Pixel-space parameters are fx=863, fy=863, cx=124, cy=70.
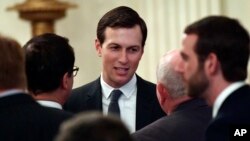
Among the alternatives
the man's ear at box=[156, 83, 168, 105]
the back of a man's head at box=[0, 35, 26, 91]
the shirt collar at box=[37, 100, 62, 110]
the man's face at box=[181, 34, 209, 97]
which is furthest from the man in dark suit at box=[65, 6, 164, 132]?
the back of a man's head at box=[0, 35, 26, 91]

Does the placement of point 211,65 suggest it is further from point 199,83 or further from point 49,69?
point 49,69

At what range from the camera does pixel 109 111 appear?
411 centimetres

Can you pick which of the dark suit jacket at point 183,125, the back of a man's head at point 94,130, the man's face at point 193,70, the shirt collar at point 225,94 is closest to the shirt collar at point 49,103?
the dark suit jacket at point 183,125

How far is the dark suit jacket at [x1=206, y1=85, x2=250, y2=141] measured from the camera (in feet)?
9.29

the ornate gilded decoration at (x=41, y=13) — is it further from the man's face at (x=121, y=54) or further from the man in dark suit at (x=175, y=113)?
the man in dark suit at (x=175, y=113)

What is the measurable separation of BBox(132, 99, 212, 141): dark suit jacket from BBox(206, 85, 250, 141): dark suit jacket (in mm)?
422

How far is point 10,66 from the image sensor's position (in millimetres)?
2906

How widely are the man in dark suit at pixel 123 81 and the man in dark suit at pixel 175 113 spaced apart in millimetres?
626

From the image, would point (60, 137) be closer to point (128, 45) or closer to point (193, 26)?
point (193, 26)

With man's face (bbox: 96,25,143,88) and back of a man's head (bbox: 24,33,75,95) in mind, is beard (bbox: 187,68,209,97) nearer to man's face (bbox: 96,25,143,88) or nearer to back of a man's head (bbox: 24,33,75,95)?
back of a man's head (bbox: 24,33,75,95)

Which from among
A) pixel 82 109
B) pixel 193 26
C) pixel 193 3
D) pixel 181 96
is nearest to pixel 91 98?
pixel 82 109

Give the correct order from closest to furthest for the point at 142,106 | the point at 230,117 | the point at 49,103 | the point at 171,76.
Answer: the point at 230,117 < the point at 49,103 < the point at 171,76 < the point at 142,106

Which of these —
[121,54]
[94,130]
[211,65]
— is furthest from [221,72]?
[121,54]

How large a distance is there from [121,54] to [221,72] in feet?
4.38
